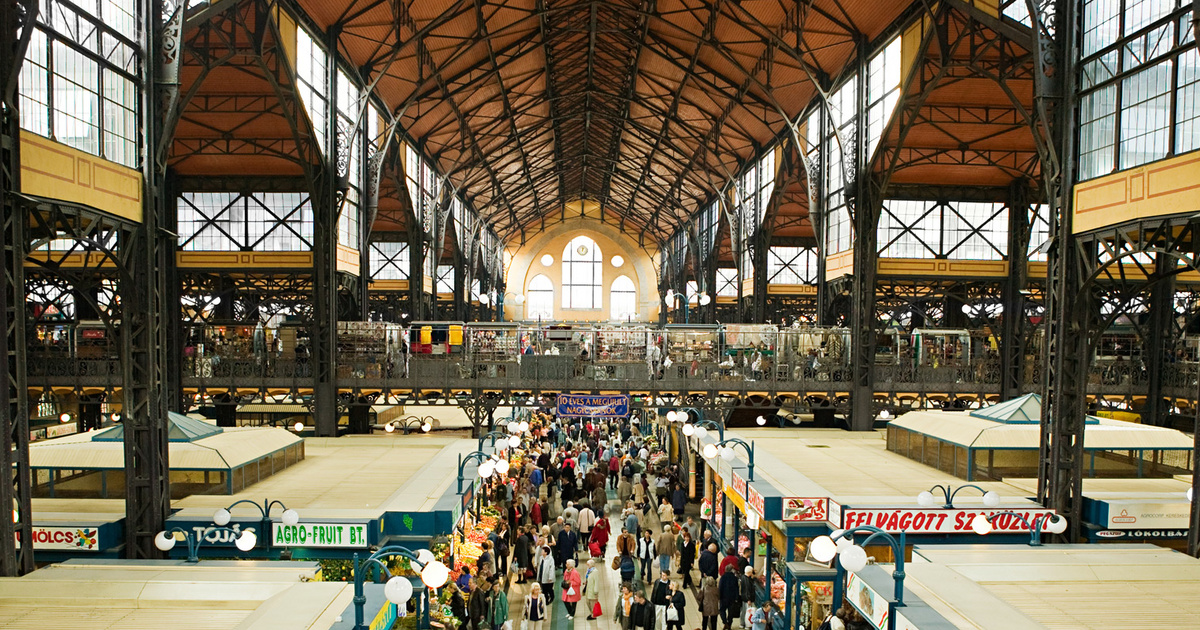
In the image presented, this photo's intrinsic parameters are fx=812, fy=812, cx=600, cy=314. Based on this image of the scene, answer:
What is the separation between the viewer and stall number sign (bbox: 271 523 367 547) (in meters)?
13.0

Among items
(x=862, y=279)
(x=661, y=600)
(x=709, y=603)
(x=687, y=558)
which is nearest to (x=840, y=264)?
(x=862, y=279)

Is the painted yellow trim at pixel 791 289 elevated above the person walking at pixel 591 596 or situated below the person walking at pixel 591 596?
above

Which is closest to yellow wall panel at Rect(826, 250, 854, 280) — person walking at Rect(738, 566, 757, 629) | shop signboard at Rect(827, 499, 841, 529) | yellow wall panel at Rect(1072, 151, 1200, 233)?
yellow wall panel at Rect(1072, 151, 1200, 233)

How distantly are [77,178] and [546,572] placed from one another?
10.1m

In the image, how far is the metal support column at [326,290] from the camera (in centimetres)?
2539

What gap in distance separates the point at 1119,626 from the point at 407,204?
105 feet

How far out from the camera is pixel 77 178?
11.6m

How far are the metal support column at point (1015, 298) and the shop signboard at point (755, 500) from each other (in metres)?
15.8

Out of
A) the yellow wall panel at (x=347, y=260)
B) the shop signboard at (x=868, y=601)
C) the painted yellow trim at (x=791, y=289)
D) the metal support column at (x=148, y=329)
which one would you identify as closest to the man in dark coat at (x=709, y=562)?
the shop signboard at (x=868, y=601)

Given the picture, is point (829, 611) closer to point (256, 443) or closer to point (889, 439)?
point (889, 439)

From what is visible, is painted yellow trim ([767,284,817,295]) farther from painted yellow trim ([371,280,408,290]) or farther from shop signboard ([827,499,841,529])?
shop signboard ([827,499,841,529])

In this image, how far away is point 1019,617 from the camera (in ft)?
27.2

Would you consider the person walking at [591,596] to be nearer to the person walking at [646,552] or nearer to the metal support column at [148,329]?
the person walking at [646,552]

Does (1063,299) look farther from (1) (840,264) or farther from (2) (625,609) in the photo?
(1) (840,264)
